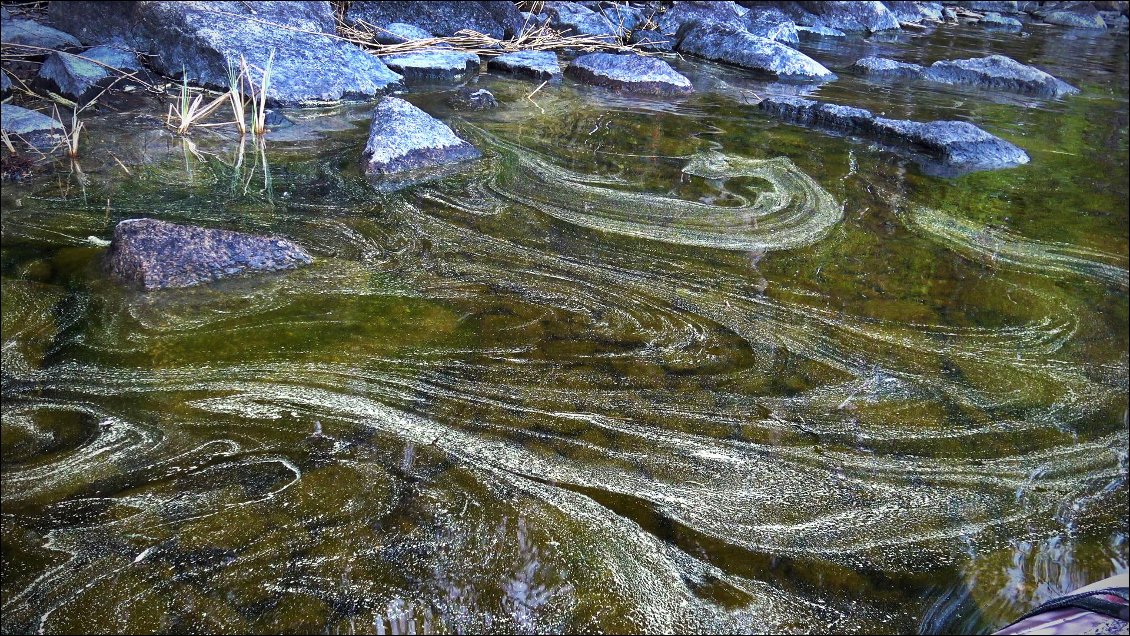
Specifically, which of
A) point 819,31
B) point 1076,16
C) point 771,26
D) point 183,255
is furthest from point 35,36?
point 1076,16

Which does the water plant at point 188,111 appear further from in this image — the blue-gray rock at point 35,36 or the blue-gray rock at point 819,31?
the blue-gray rock at point 819,31

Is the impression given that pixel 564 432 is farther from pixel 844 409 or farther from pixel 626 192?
pixel 626 192

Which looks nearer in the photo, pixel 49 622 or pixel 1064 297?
pixel 49 622

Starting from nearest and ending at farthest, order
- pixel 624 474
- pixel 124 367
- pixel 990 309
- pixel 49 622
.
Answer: pixel 49 622 → pixel 624 474 → pixel 124 367 → pixel 990 309

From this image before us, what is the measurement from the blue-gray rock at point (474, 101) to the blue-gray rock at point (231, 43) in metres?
0.45

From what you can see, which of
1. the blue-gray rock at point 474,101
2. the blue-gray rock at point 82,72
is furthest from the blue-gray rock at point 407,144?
the blue-gray rock at point 82,72

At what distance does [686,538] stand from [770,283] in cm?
122

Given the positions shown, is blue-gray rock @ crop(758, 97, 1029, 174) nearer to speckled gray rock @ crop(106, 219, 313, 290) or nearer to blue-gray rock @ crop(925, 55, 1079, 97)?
blue-gray rock @ crop(925, 55, 1079, 97)

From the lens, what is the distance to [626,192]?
3.18 metres

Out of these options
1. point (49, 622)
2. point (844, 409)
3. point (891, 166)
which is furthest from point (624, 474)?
point (891, 166)

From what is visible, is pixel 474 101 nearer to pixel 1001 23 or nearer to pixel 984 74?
pixel 984 74

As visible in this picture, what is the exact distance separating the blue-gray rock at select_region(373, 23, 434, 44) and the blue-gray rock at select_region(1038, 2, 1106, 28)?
10291mm

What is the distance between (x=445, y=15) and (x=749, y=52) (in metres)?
2.34

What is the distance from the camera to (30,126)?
3.33m
